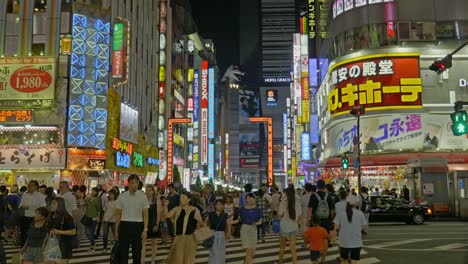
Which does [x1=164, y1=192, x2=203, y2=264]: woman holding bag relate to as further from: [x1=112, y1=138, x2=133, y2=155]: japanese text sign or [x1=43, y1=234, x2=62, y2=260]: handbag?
[x1=112, y1=138, x2=133, y2=155]: japanese text sign

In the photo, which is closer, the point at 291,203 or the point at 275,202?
the point at 291,203

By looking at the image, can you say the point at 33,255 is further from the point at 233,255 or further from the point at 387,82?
the point at 387,82

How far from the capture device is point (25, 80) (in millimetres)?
33625

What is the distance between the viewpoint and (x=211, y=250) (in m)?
9.15

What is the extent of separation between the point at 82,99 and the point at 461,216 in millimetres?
24866

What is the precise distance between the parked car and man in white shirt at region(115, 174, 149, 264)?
57.7 ft

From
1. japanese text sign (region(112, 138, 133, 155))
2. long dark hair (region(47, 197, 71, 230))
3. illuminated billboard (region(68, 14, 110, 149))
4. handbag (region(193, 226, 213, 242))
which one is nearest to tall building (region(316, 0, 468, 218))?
japanese text sign (region(112, 138, 133, 155))

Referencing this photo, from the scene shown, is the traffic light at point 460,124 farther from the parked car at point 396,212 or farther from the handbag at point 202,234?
the parked car at point 396,212

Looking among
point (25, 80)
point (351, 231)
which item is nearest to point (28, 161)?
point (25, 80)

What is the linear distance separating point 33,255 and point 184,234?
2313mm

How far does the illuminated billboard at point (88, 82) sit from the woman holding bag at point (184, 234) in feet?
90.5

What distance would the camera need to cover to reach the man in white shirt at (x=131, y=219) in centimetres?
880

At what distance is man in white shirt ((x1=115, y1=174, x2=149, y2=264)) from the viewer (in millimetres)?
8805

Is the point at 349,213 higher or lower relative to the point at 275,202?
higher
